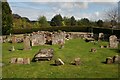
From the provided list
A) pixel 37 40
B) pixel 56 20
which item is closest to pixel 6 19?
pixel 37 40

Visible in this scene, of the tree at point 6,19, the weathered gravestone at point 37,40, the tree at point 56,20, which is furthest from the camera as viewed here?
the tree at point 56,20

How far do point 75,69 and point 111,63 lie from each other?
3144mm

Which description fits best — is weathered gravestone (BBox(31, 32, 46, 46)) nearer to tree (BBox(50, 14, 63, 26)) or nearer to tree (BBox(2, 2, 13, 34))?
tree (BBox(2, 2, 13, 34))

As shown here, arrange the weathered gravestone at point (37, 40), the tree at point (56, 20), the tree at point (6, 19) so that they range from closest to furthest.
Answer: the weathered gravestone at point (37, 40)
the tree at point (6, 19)
the tree at point (56, 20)

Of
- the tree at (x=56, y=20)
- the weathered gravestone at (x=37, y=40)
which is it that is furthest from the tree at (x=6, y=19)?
the tree at (x=56, y=20)

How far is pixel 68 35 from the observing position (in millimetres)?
40719

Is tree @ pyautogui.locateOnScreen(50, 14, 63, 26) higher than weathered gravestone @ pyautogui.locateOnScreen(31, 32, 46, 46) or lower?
higher

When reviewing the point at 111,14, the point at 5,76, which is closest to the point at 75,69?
the point at 5,76

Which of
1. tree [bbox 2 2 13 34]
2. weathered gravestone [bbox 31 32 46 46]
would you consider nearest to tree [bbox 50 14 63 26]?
tree [bbox 2 2 13 34]

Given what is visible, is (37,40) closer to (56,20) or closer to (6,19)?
(6,19)

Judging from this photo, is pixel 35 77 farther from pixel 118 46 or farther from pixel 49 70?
pixel 118 46

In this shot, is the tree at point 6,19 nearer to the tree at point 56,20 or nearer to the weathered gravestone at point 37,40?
the weathered gravestone at point 37,40

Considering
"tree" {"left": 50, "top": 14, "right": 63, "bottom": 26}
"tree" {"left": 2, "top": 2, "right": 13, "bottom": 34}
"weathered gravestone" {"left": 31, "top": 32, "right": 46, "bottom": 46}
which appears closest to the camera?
"weathered gravestone" {"left": 31, "top": 32, "right": 46, "bottom": 46}

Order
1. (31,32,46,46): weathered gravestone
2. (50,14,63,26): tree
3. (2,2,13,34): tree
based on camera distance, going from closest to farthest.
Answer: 1. (31,32,46,46): weathered gravestone
2. (2,2,13,34): tree
3. (50,14,63,26): tree
